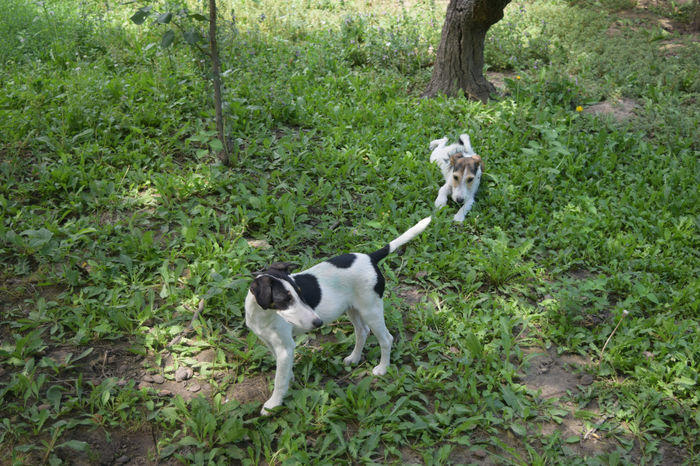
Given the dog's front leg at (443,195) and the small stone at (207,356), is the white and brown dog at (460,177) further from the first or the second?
the small stone at (207,356)

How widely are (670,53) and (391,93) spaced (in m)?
4.94

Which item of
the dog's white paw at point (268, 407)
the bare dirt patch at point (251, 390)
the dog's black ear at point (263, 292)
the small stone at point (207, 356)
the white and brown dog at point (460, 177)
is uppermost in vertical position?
the dog's black ear at point (263, 292)

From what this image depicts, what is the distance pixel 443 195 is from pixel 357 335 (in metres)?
2.33

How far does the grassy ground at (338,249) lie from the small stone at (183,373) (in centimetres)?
2

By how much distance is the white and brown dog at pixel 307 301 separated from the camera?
2939mm

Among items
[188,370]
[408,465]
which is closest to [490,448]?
[408,465]

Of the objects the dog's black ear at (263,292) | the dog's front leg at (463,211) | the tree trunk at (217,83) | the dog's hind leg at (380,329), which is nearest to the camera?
the dog's black ear at (263,292)

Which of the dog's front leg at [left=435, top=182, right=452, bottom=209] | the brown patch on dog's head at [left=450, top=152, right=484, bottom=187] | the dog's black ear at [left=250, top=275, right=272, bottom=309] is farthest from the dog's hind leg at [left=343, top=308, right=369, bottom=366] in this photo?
the brown patch on dog's head at [left=450, top=152, right=484, bottom=187]

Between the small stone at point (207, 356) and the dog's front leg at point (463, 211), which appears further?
the dog's front leg at point (463, 211)

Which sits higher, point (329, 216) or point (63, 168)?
point (63, 168)

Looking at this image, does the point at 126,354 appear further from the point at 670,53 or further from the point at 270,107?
the point at 670,53

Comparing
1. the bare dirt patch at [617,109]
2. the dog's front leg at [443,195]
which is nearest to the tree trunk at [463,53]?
the bare dirt patch at [617,109]

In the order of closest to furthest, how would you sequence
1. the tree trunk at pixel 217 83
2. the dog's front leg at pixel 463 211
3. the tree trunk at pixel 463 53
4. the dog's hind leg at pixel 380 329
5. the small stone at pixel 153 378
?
the dog's hind leg at pixel 380 329
the small stone at pixel 153 378
the tree trunk at pixel 217 83
the dog's front leg at pixel 463 211
the tree trunk at pixel 463 53

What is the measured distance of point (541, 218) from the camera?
5.41 metres
